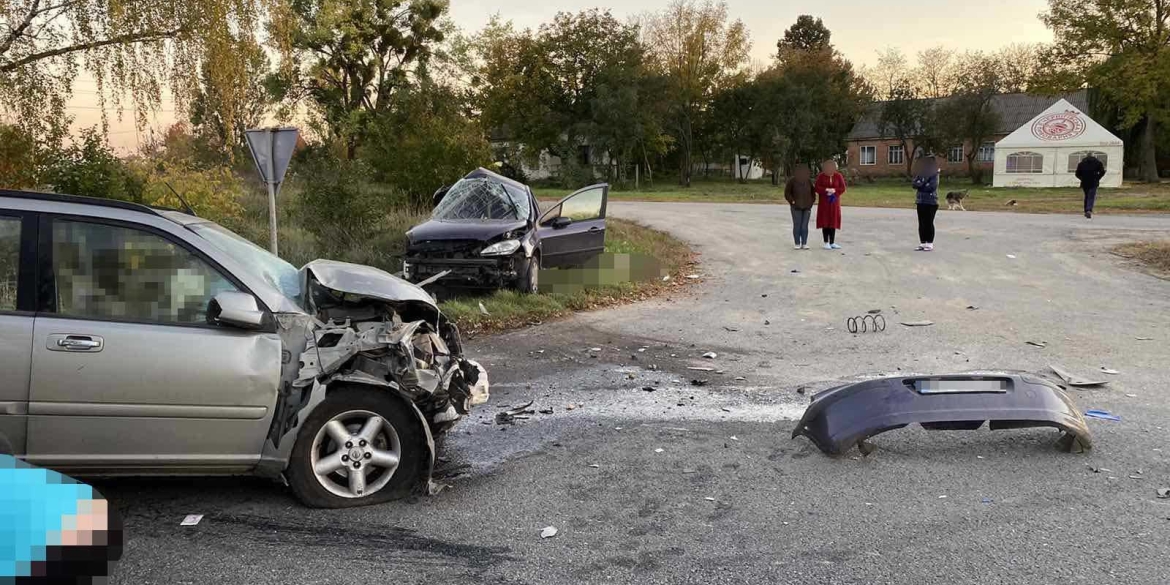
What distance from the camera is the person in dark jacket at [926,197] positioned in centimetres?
1588

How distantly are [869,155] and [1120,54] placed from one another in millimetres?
20882

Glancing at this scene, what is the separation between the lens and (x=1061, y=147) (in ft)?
141

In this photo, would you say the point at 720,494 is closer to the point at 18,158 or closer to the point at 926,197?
the point at 18,158

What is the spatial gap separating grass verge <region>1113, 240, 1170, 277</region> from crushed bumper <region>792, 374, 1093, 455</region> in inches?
396

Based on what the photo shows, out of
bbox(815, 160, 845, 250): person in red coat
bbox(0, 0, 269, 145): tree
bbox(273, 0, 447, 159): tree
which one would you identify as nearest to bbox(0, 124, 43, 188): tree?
bbox(0, 0, 269, 145): tree

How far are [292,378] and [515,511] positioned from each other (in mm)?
1315

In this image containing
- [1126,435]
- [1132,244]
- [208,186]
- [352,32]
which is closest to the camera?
[1126,435]

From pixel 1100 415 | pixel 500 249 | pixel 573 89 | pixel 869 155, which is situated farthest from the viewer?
pixel 869 155

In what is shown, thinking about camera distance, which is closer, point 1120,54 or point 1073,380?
point 1073,380

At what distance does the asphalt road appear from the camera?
3678 mm

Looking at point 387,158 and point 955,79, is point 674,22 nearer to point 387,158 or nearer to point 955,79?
point 955,79

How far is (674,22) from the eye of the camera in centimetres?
5991

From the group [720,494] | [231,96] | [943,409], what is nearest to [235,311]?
[720,494]

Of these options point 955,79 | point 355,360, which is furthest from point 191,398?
point 955,79
